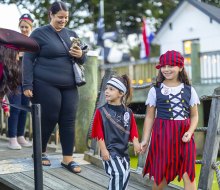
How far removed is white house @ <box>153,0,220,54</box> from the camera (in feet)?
59.5

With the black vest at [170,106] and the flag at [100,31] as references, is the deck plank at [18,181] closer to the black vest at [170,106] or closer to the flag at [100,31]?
the black vest at [170,106]

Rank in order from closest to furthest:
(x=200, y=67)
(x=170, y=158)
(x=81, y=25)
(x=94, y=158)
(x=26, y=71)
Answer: (x=170, y=158), (x=26, y=71), (x=94, y=158), (x=200, y=67), (x=81, y=25)

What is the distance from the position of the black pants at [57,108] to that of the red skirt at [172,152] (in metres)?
1.16

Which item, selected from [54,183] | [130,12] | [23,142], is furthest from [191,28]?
[54,183]

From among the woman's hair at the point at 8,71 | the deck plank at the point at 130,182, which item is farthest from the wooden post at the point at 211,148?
the woman's hair at the point at 8,71

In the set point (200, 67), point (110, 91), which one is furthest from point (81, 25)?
point (110, 91)

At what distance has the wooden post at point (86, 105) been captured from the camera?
4.98 meters

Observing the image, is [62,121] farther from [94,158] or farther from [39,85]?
[94,158]

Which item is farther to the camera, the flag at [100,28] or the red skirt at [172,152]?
the flag at [100,28]

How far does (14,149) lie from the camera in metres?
4.97

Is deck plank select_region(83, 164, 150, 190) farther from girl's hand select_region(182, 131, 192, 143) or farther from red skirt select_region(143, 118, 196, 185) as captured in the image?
girl's hand select_region(182, 131, 192, 143)

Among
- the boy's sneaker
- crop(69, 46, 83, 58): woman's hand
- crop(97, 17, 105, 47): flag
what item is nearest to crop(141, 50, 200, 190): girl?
crop(69, 46, 83, 58): woman's hand

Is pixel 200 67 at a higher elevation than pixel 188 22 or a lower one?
lower

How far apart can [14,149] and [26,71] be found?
5.38 ft
